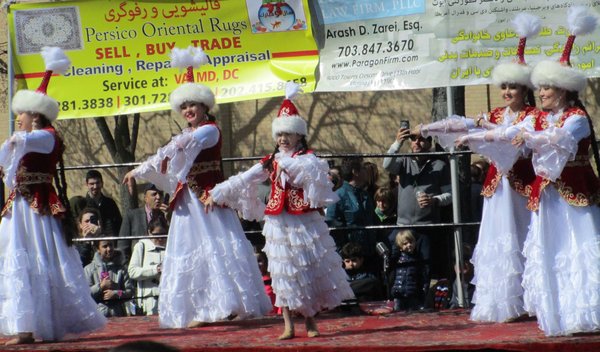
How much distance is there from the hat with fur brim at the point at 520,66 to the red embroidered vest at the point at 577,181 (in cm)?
85

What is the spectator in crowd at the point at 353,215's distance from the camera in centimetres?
1090

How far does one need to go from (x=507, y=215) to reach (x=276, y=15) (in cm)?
298

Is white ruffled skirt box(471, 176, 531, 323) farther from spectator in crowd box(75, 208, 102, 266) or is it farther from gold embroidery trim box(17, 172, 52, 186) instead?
spectator in crowd box(75, 208, 102, 266)

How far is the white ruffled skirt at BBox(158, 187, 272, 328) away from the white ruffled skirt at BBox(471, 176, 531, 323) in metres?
1.77

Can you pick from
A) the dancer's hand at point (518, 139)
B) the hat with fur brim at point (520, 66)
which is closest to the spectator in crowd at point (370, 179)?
the hat with fur brim at point (520, 66)

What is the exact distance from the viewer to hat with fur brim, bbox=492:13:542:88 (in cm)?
920

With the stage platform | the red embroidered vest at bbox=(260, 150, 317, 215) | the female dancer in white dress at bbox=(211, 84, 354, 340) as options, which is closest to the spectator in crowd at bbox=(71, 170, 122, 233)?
the stage platform

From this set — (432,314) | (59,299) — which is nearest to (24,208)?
(59,299)

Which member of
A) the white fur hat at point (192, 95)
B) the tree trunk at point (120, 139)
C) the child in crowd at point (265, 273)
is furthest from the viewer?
the tree trunk at point (120, 139)

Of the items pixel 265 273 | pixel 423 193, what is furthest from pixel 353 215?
pixel 265 273

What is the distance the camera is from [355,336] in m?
8.81

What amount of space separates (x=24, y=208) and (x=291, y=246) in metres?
2.04

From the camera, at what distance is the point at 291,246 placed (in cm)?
862

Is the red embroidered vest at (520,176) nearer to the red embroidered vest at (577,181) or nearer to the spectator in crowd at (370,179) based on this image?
the red embroidered vest at (577,181)
